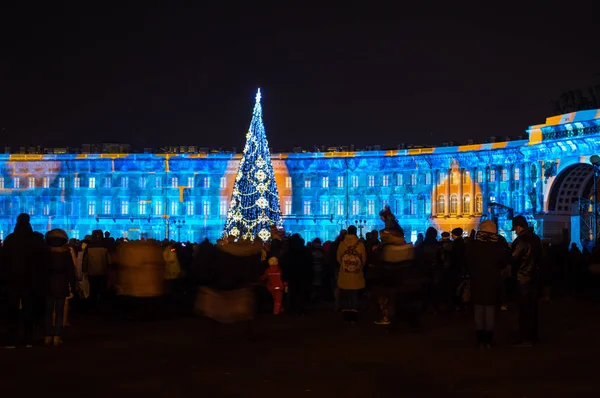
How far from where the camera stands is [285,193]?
313 feet

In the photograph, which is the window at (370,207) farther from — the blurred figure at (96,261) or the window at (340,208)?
the blurred figure at (96,261)

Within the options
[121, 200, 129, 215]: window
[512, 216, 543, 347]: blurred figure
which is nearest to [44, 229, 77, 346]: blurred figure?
[512, 216, 543, 347]: blurred figure

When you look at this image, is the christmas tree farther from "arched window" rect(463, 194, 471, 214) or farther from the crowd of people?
"arched window" rect(463, 194, 471, 214)

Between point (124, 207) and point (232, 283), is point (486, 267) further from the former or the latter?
point (124, 207)

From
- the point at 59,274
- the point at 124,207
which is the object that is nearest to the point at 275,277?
the point at 59,274

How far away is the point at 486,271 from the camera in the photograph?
54.0 feet

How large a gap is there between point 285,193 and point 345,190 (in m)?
5.32

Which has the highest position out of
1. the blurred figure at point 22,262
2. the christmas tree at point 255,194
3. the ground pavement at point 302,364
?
the christmas tree at point 255,194

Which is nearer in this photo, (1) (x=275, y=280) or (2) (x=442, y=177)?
(1) (x=275, y=280)

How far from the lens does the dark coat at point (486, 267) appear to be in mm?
16391

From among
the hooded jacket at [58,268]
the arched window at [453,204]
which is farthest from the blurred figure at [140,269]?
the arched window at [453,204]

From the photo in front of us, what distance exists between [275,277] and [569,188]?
178 ft

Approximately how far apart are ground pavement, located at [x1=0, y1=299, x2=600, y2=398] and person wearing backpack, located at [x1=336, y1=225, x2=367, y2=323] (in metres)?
0.56

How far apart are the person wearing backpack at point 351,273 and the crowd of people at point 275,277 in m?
0.02
